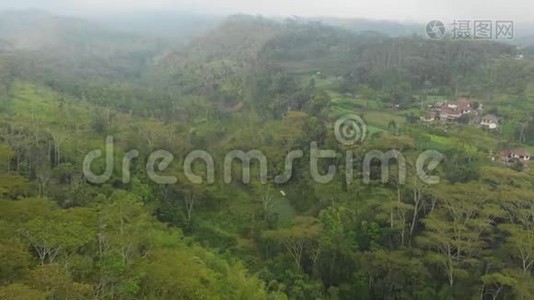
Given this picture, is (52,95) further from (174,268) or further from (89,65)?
(174,268)

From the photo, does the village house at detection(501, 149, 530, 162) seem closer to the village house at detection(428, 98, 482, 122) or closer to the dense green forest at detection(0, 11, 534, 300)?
the dense green forest at detection(0, 11, 534, 300)

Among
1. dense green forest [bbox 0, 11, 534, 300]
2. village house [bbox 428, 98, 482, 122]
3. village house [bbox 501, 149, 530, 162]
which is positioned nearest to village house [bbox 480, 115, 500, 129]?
dense green forest [bbox 0, 11, 534, 300]

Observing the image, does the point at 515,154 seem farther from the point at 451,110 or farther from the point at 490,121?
the point at 451,110

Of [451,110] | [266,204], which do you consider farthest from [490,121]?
[266,204]

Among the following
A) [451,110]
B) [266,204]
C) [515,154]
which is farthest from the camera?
[451,110]

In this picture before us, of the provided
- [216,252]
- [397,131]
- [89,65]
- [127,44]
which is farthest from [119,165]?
[127,44]

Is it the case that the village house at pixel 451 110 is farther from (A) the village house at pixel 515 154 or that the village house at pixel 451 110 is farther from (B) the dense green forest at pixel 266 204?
(A) the village house at pixel 515 154
